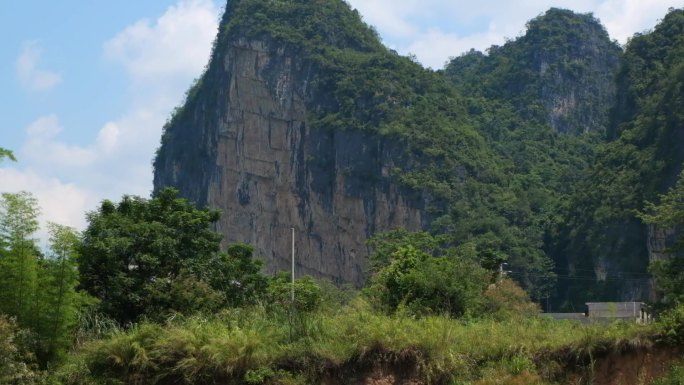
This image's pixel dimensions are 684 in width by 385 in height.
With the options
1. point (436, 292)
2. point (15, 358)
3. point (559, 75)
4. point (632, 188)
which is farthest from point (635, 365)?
point (559, 75)

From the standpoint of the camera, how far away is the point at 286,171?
104750 mm

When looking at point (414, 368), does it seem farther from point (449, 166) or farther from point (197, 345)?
point (449, 166)

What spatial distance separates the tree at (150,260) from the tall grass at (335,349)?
5.86 metres

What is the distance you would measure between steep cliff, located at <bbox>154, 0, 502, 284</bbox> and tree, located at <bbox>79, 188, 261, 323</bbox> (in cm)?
6419

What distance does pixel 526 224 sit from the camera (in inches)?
3634

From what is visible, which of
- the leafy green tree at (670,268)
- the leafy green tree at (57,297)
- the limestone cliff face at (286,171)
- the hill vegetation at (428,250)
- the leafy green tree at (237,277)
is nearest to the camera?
the hill vegetation at (428,250)

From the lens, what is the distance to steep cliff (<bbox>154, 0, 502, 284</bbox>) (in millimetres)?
97562

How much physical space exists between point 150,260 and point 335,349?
9.37 meters

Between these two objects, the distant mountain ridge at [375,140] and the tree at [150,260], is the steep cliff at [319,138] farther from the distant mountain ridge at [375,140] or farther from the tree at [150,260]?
the tree at [150,260]

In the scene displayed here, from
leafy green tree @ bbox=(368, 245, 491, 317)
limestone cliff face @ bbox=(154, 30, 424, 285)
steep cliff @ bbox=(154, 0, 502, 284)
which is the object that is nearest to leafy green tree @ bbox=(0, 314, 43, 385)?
leafy green tree @ bbox=(368, 245, 491, 317)

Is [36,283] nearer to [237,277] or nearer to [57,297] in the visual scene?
[57,297]

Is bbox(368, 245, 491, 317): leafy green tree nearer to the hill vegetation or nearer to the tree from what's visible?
the hill vegetation

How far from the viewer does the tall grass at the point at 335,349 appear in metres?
17.9

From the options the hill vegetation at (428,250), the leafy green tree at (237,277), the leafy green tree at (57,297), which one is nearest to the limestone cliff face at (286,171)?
the hill vegetation at (428,250)
